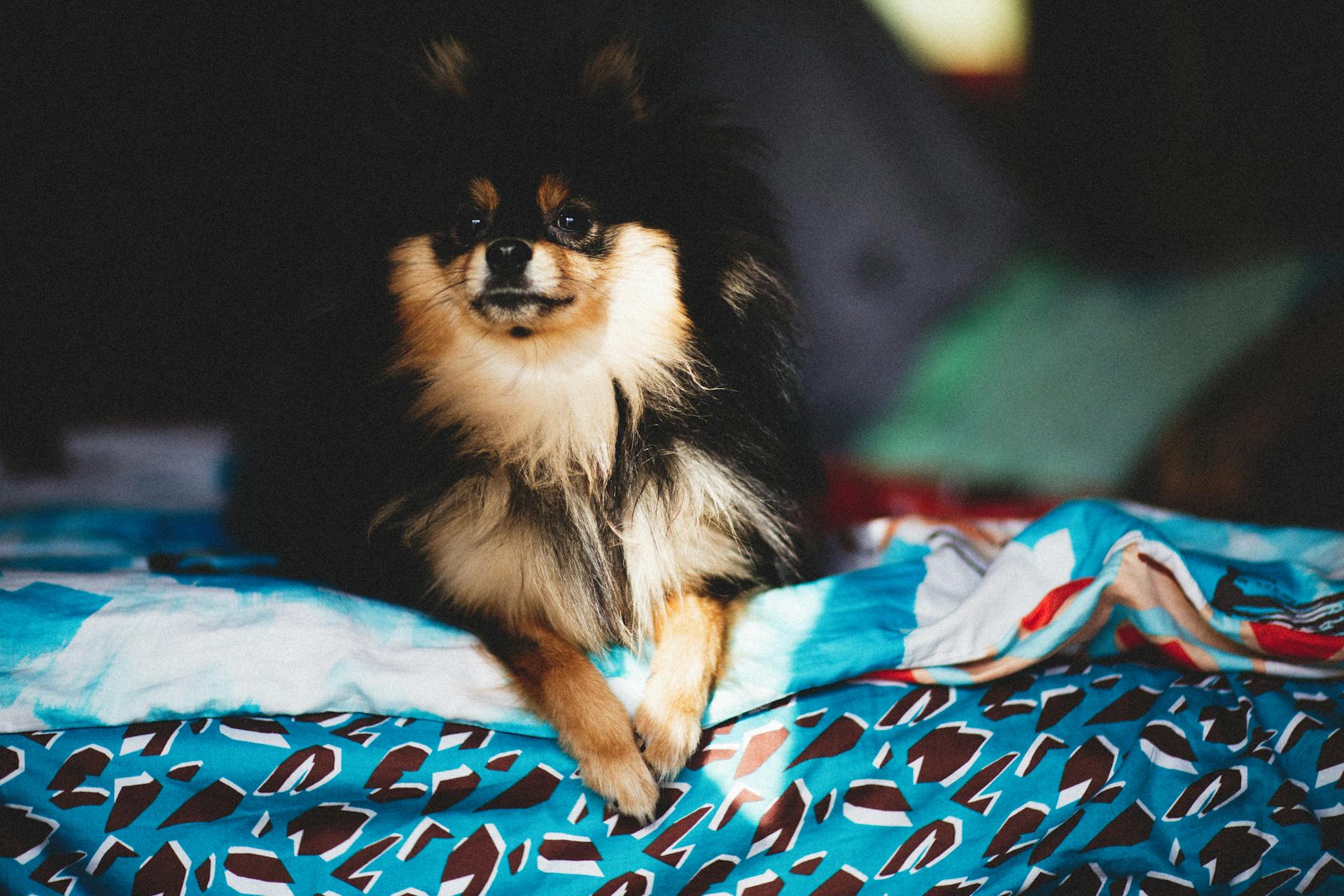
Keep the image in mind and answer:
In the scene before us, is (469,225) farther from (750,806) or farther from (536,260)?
(750,806)

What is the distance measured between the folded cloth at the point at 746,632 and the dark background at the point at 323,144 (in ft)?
4.12

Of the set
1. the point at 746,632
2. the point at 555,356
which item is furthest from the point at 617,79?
the point at 746,632

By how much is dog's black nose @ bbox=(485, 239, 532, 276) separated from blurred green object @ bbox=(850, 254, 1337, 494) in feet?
7.04

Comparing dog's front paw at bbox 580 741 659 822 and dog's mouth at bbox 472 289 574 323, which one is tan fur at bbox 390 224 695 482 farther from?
dog's front paw at bbox 580 741 659 822

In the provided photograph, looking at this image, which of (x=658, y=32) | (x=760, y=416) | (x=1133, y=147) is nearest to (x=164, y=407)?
(x=658, y=32)

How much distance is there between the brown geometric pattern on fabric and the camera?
2.99 ft

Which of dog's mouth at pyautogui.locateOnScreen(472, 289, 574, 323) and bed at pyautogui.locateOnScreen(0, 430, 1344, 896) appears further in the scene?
dog's mouth at pyautogui.locateOnScreen(472, 289, 574, 323)

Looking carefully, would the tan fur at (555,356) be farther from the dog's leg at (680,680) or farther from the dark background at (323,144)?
the dark background at (323,144)

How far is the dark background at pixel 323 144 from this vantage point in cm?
234

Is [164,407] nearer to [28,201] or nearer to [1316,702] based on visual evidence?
[28,201]

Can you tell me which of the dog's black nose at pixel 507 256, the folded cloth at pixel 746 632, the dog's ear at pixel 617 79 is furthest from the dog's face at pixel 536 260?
the folded cloth at pixel 746 632

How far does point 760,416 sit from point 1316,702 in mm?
960

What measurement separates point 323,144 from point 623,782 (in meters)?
1.72

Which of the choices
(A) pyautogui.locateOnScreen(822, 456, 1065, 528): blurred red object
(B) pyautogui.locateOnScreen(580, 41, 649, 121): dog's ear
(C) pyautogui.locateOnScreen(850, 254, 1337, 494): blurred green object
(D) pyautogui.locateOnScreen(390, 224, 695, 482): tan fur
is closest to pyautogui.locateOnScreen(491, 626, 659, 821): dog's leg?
(D) pyautogui.locateOnScreen(390, 224, 695, 482): tan fur
